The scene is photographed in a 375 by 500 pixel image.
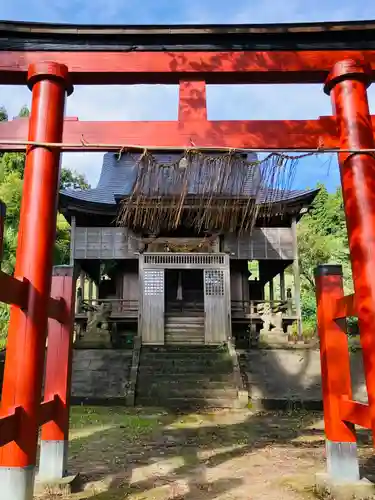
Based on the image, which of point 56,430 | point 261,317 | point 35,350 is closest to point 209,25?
point 35,350

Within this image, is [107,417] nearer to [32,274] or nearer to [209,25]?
[32,274]

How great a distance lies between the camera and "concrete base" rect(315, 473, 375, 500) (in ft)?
12.3

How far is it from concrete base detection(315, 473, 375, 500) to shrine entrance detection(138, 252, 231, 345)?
9982mm

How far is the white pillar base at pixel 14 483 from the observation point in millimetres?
3025

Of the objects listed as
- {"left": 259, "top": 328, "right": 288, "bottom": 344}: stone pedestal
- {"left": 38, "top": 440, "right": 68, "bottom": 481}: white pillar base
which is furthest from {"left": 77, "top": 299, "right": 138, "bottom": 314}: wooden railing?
{"left": 38, "top": 440, "right": 68, "bottom": 481}: white pillar base

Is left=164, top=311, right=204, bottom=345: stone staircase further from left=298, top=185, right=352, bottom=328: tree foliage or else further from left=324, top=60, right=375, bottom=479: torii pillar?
left=324, top=60, right=375, bottom=479: torii pillar

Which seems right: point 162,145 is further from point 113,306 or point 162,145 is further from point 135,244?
point 113,306

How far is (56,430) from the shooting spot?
13.6 ft

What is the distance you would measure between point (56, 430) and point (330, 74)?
4320mm

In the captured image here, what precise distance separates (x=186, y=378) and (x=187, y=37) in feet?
28.5

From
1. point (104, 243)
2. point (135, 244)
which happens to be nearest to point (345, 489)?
point (135, 244)

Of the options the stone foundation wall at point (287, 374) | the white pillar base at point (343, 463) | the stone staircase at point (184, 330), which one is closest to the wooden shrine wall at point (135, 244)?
the stone staircase at point (184, 330)

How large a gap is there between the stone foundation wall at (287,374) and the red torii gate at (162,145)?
6253mm

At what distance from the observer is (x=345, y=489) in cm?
380
